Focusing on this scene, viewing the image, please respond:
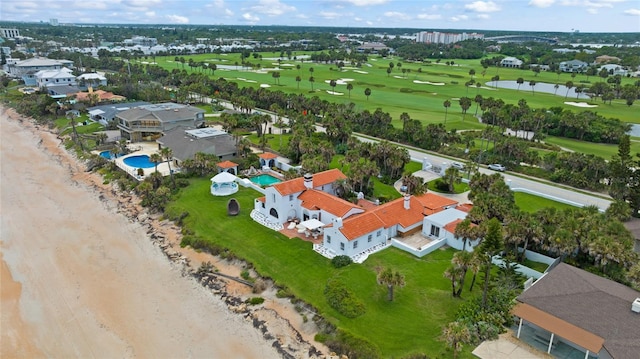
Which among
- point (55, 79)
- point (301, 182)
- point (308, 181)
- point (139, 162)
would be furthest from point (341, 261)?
point (55, 79)

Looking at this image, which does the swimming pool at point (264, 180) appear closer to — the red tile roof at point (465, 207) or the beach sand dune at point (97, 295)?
the beach sand dune at point (97, 295)

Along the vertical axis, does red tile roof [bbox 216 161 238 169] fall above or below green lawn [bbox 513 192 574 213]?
above

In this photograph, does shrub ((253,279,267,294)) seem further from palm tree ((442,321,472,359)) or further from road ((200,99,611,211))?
road ((200,99,611,211))

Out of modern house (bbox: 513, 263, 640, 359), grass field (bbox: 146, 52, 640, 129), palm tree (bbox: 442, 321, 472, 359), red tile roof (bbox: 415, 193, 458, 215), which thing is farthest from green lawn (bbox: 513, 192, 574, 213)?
grass field (bbox: 146, 52, 640, 129)

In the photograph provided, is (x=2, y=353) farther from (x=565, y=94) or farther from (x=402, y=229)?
(x=565, y=94)

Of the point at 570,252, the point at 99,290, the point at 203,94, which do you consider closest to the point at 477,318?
the point at 570,252
